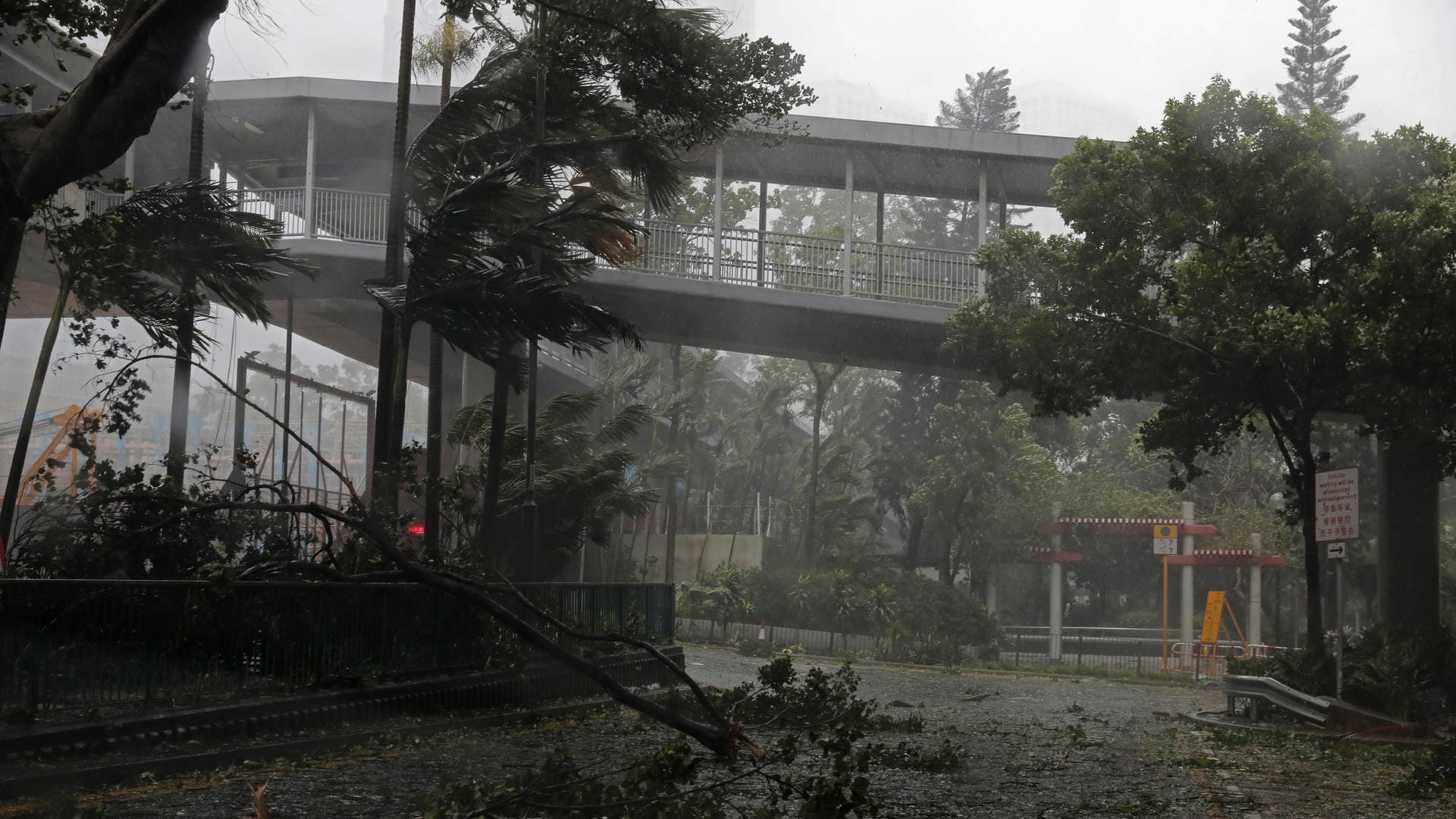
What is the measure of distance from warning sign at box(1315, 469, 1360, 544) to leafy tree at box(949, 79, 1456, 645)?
3.78ft

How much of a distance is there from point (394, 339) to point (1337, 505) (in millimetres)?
11242

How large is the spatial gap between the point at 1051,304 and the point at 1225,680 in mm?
5615

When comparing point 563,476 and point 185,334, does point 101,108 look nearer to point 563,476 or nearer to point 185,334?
point 185,334

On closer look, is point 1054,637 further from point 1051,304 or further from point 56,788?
point 56,788

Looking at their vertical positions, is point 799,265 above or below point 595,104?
below

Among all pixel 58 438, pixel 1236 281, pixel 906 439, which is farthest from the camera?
pixel 906 439

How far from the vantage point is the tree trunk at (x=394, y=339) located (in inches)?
630

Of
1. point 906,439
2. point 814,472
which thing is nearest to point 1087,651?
point 814,472

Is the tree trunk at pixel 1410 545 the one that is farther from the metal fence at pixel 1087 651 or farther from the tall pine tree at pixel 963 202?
the tall pine tree at pixel 963 202

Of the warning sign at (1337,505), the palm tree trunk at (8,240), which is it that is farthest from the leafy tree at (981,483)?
A: the palm tree trunk at (8,240)

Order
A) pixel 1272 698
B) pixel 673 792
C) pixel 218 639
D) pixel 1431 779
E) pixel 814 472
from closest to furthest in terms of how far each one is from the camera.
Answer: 1. pixel 673 792
2. pixel 1431 779
3. pixel 218 639
4. pixel 1272 698
5. pixel 814 472

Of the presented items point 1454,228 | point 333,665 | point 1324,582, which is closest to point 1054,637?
point 1324,582

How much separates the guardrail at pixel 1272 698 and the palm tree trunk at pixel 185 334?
11998mm

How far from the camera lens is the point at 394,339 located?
17.4 metres
